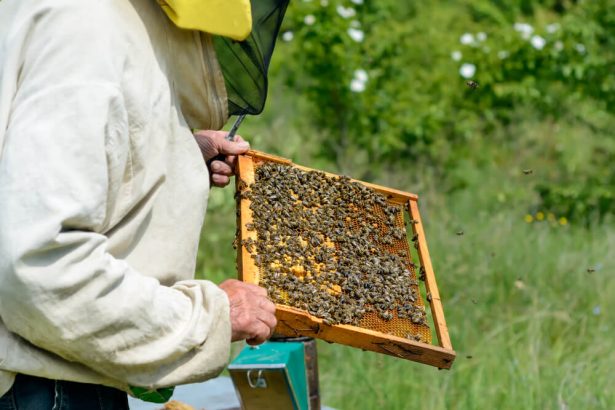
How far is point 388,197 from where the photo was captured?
11.4 ft

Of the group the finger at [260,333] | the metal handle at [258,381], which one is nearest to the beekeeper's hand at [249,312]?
the finger at [260,333]

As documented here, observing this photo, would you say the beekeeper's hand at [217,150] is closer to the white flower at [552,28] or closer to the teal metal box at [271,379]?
the teal metal box at [271,379]

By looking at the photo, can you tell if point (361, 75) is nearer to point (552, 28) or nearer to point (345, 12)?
point (345, 12)

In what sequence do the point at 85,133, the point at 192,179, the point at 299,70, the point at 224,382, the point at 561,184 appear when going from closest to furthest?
the point at 85,133 < the point at 192,179 < the point at 224,382 < the point at 561,184 < the point at 299,70

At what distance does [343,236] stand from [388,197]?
433 mm

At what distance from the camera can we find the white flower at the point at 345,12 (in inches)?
299

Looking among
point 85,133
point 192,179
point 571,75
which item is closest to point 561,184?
point 571,75

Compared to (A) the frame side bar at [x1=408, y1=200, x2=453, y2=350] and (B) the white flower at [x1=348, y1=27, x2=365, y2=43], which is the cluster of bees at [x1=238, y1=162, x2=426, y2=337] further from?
(B) the white flower at [x1=348, y1=27, x2=365, y2=43]

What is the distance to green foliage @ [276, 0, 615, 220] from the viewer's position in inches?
298

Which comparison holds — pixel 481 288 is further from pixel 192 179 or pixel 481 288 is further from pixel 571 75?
pixel 192 179

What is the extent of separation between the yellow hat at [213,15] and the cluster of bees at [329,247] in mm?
837

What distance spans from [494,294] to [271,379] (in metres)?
2.95

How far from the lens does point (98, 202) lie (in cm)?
189

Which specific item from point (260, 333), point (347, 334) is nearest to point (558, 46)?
point (347, 334)
